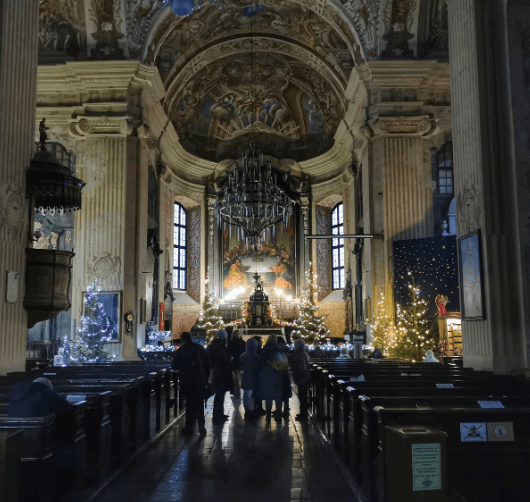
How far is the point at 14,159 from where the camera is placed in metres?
8.67

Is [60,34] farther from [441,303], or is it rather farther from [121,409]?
[121,409]

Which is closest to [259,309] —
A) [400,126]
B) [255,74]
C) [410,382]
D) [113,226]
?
[113,226]

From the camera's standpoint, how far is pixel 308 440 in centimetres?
760

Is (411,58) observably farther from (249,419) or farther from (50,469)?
(50,469)

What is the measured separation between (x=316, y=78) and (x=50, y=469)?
20948 mm

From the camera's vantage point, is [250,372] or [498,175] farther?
[250,372]

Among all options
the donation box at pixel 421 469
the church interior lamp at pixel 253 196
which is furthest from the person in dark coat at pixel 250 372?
the church interior lamp at pixel 253 196

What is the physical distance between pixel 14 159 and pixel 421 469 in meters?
7.45

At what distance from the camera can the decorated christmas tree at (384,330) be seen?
14.8 m

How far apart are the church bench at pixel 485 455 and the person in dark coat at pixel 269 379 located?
5188 millimetres

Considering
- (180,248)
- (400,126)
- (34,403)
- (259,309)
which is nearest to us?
(34,403)

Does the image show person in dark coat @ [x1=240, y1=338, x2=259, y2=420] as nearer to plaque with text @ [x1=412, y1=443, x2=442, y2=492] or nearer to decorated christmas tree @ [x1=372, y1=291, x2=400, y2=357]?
decorated christmas tree @ [x1=372, y1=291, x2=400, y2=357]

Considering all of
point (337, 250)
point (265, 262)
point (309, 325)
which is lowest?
point (309, 325)

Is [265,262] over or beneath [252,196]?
beneath
